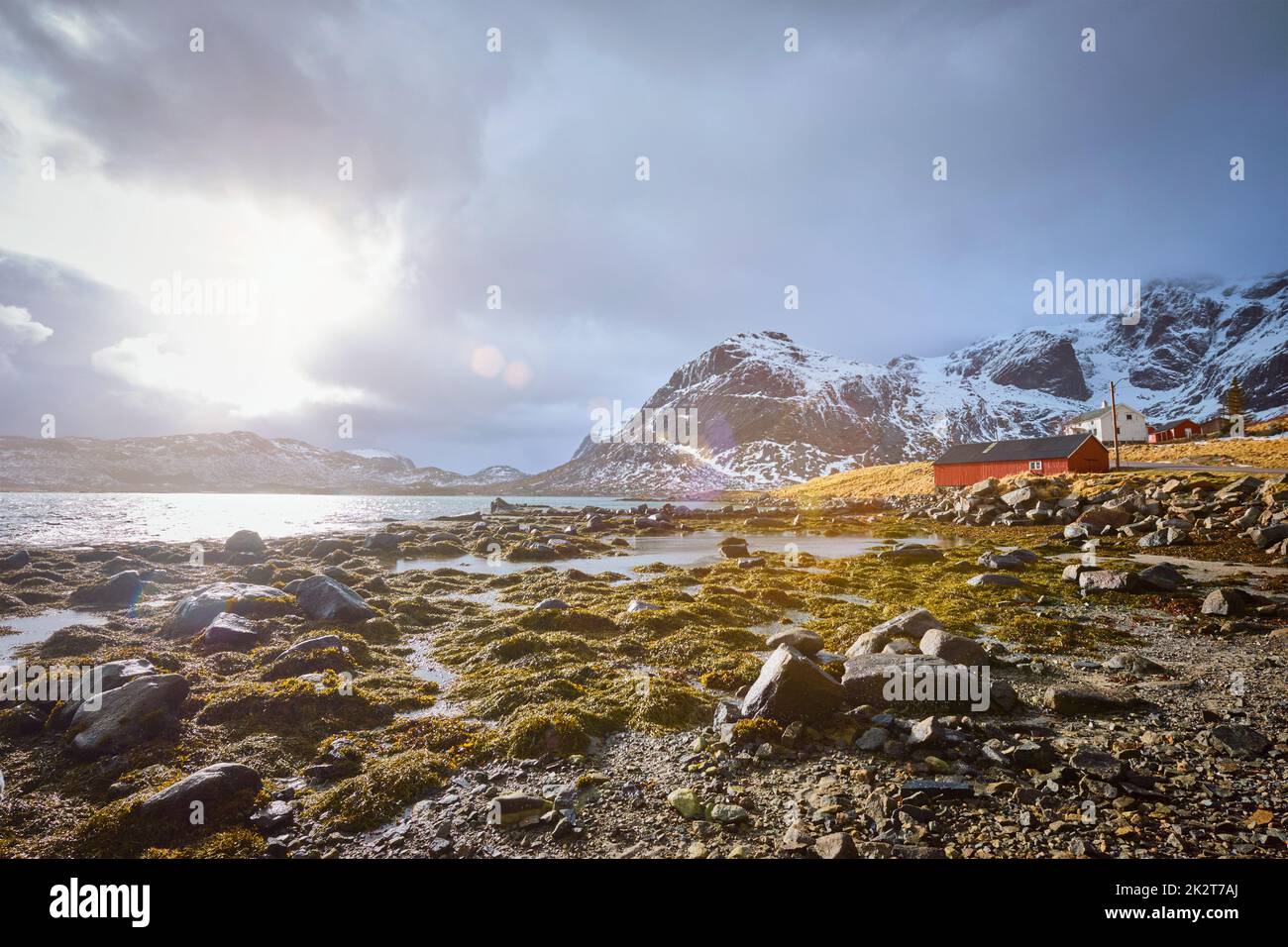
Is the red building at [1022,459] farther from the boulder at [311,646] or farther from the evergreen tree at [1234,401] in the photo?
the evergreen tree at [1234,401]

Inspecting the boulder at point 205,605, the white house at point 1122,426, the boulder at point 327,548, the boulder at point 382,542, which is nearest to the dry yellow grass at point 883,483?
the white house at point 1122,426

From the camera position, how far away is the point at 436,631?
1750cm

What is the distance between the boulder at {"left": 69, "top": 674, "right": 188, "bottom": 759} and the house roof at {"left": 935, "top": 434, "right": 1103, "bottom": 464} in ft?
268

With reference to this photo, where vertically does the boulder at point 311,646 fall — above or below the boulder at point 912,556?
above

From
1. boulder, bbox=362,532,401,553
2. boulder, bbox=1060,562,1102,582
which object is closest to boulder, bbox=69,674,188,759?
boulder, bbox=1060,562,1102,582

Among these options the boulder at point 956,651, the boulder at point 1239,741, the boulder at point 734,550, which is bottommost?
the boulder at point 734,550

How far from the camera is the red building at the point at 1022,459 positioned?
6359cm

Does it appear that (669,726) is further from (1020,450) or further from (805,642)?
(1020,450)

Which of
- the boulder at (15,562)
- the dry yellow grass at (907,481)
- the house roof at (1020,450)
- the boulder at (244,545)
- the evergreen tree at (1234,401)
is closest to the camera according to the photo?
the boulder at (15,562)

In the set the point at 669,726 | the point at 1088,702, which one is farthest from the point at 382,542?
the point at 1088,702

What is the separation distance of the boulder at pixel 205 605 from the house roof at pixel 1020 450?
263 feet

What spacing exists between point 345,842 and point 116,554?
40.2 m

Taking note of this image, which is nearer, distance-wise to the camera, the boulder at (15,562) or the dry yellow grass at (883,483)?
the boulder at (15,562)

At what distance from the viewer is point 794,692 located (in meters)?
9.09
